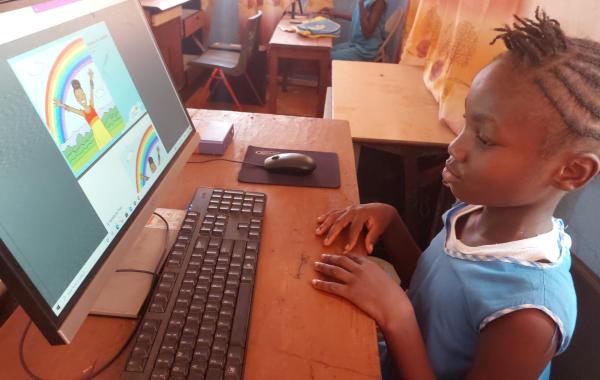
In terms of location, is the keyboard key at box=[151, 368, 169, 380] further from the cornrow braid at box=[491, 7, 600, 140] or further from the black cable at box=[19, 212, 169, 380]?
the cornrow braid at box=[491, 7, 600, 140]

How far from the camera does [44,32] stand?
0.46 meters

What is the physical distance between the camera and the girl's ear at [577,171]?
1.96ft

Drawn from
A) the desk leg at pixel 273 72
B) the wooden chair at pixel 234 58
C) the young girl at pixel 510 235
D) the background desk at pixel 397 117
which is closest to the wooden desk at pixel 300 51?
the desk leg at pixel 273 72

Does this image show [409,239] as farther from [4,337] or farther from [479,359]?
[4,337]

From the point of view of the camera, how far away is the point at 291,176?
94 cm

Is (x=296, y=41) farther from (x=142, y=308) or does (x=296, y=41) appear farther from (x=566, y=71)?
(x=142, y=308)

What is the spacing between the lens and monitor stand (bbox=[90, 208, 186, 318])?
58 centimetres

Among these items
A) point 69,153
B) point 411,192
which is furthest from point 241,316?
point 411,192

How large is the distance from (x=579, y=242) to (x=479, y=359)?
71 cm

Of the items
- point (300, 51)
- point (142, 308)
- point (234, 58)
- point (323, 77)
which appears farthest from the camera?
point (234, 58)

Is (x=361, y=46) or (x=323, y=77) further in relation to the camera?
(x=361, y=46)

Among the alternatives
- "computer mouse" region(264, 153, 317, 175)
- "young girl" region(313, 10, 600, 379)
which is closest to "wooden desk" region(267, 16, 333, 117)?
"computer mouse" region(264, 153, 317, 175)

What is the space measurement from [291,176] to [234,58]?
2620 millimetres

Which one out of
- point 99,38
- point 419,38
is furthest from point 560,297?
point 419,38
